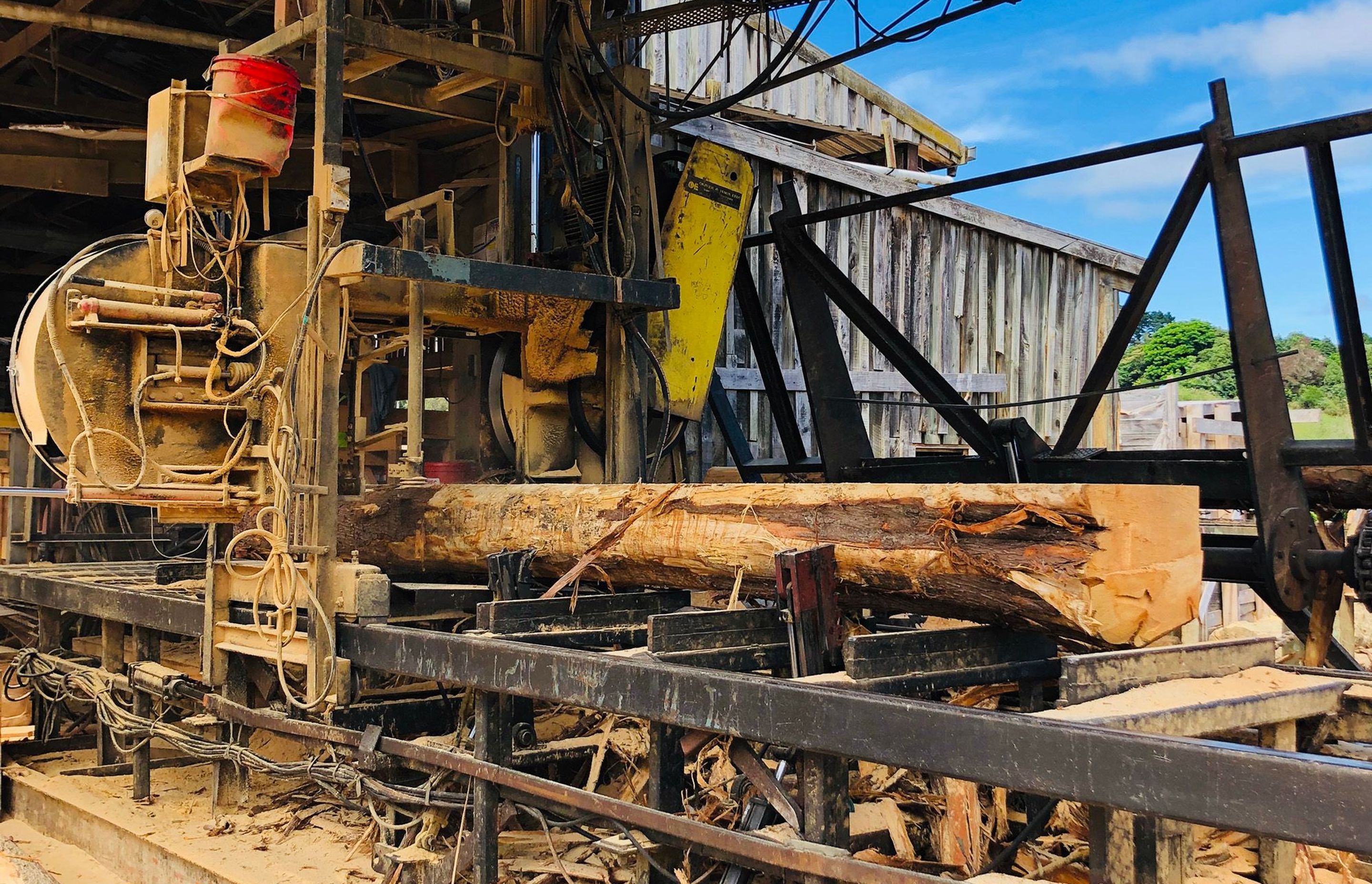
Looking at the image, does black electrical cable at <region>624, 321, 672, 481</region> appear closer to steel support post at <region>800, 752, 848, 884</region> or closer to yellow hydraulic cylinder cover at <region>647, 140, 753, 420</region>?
yellow hydraulic cylinder cover at <region>647, 140, 753, 420</region>

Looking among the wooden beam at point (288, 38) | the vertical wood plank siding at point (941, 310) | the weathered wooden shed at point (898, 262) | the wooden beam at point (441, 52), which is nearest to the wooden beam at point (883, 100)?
the weathered wooden shed at point (898, 262)

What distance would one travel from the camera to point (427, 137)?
819 centimetres

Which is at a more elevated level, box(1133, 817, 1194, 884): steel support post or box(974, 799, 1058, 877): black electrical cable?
box(1133, 817, 1194, 884): steel support post

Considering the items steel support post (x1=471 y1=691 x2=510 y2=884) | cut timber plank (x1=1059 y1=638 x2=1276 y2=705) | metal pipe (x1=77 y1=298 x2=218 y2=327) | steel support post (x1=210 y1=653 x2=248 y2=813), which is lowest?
steel support post (x1=210 y1=653 x2=248 y2=813)

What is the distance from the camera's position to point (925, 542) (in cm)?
298

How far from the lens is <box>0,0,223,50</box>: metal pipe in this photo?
5.99 metres

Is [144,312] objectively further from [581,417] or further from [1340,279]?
[1340,279]

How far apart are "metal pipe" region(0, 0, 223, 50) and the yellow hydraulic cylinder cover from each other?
2.57 metres

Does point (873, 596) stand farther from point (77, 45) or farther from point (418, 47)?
point (77, 45)

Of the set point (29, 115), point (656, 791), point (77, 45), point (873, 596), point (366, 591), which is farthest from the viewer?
point (29, 115)

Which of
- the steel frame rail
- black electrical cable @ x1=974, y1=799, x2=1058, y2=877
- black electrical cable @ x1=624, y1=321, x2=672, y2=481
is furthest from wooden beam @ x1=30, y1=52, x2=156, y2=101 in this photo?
black electrical cable @ x1=974, y1=799, x2=1058, y2=877

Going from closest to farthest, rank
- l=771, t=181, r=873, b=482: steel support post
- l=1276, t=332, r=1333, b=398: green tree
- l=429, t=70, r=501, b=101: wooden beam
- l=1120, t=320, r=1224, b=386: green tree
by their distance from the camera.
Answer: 1. l=429, t=70, r=501, b=101: wooden beam
2. l=771, t=181, r=873, b=482: steel support post
3. l=1276, t=332, r=1333, b=398: green tree
4. l=1120, t=320, r=1224, b=386: green tree

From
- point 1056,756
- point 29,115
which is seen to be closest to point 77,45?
point 29,115

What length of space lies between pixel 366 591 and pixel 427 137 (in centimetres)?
517
